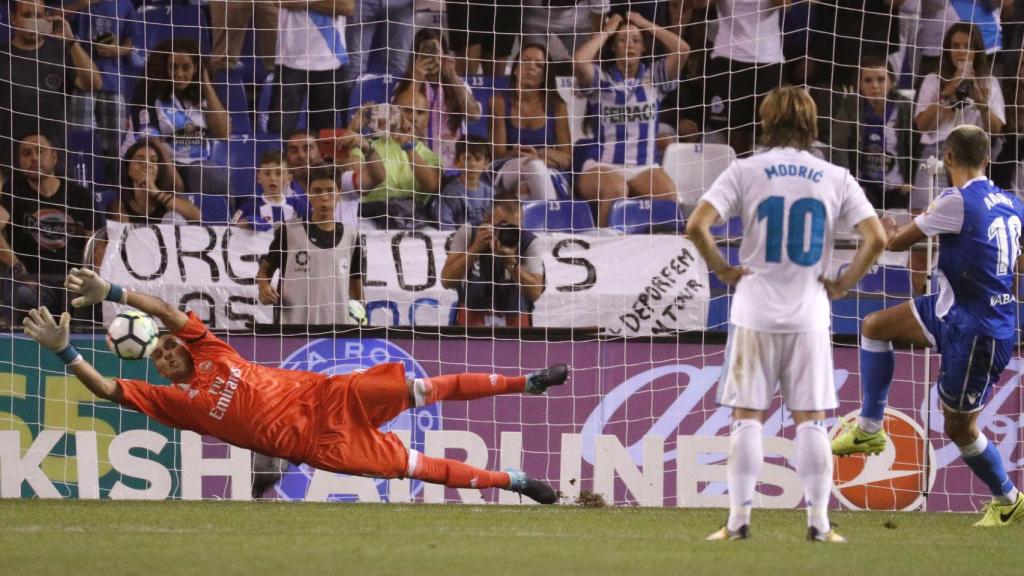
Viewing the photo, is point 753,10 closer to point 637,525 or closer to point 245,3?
point 245,3

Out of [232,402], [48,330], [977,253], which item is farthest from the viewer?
[232,402]

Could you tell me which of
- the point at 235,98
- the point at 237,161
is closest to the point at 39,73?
the point at 235,98

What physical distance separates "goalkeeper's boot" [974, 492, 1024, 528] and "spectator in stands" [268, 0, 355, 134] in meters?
6.65

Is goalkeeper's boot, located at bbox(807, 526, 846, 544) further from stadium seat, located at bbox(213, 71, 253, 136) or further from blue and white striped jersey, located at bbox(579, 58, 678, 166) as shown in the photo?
stadium seat, located at bbox(213, 71, 253, 136)

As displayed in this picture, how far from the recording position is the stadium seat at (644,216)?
38.1ft

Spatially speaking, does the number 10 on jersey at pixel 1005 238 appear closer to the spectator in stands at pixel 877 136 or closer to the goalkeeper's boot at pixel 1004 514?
the goalkeeper's boot at pixel 1004 514

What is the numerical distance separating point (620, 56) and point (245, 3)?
328 centimetres

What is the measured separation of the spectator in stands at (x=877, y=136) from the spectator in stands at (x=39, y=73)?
20.7 ft

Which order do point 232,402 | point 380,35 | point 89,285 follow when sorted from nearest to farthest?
point 89,285, point 232,402, point 380,35

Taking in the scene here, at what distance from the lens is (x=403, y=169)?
12086 mm

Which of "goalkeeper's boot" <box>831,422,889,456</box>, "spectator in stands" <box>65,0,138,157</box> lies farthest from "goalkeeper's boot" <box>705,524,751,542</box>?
"spectator in stands" <box>65,0,138,157</box>

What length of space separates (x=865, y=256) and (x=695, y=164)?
6216 millimetres

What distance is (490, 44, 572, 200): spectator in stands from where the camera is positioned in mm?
12180

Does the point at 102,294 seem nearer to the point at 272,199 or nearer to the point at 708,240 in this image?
the point at 708,240
